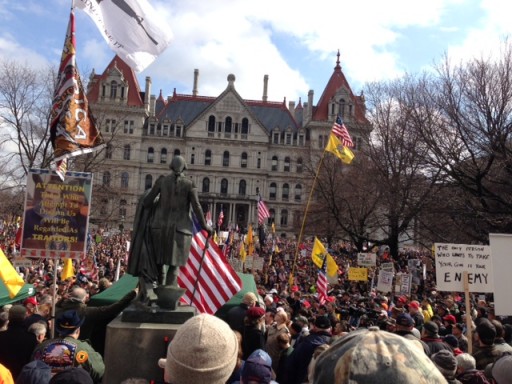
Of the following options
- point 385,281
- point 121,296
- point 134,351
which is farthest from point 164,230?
point 385,281

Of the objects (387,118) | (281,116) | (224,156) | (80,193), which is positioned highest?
(281,116)

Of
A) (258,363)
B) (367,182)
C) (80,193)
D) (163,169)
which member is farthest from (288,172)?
(258,363)

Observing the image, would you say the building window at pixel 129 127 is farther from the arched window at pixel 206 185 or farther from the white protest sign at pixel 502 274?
the white protest sign at pixel 502 274

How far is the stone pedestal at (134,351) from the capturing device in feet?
15.5

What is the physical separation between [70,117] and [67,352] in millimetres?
4541

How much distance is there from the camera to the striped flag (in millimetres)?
6754

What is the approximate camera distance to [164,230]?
542cm

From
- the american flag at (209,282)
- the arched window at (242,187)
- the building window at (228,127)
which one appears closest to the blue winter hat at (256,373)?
the american flag at (209,282)

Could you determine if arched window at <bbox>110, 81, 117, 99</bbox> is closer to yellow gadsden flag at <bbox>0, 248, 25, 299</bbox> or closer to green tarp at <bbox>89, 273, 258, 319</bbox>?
green tarp at <bbox>89, 273, 258, 319</bbox>

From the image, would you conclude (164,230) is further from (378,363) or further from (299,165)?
(299,165)

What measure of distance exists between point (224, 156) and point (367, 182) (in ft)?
145

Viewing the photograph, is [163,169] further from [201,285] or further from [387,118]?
[201,285]

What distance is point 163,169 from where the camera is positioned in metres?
71.1

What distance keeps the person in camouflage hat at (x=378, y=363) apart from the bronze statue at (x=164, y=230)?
404 cm
